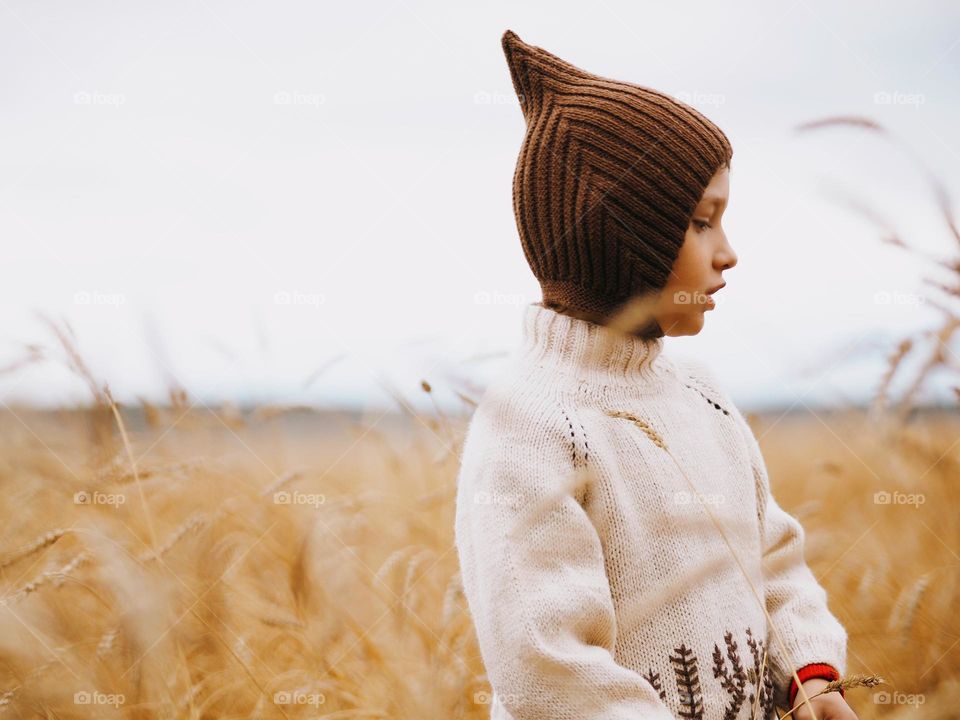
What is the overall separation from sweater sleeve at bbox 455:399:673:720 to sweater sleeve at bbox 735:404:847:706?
21cm

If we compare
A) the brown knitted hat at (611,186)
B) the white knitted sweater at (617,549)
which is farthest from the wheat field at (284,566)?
the brown knitted hat at (611,186)

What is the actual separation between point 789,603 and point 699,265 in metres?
0.41

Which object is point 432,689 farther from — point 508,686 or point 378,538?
point 508,686

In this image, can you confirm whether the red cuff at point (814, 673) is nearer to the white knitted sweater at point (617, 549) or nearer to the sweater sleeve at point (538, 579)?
the white knitted sweater at point (617, 549)

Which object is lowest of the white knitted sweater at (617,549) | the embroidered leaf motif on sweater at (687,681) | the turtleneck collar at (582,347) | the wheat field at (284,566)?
the wheat field at (284,566)

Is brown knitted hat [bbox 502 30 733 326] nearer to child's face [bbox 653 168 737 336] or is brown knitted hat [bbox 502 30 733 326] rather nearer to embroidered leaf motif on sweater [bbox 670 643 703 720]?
child's face [bbox 653 168 737 336]

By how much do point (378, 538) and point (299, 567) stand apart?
193 millimetres

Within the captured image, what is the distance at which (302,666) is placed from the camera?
135 centimetres

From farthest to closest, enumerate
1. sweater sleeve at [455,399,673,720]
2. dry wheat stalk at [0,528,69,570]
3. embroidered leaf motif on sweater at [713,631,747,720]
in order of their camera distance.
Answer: dry wheat stalk at [0,528,69,570]
embroidered leaf motif on sweater at [713,631,747,720]
sweater sleeve at [455,399,673,720]

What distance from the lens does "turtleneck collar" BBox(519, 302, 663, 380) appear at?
107 centimetres

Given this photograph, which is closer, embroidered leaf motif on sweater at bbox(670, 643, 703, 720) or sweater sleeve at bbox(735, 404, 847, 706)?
embroidered leaf motif on sweater at bbox(670, 643, 703, 720)

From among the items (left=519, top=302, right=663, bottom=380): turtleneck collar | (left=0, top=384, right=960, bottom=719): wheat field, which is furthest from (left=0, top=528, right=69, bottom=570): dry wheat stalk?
(left=519, top=302, right=663, bottom=380): turtleneck collar

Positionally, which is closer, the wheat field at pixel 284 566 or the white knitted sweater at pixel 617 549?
the white knitted sweater at pixel 617 549

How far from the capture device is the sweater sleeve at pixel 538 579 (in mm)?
882
